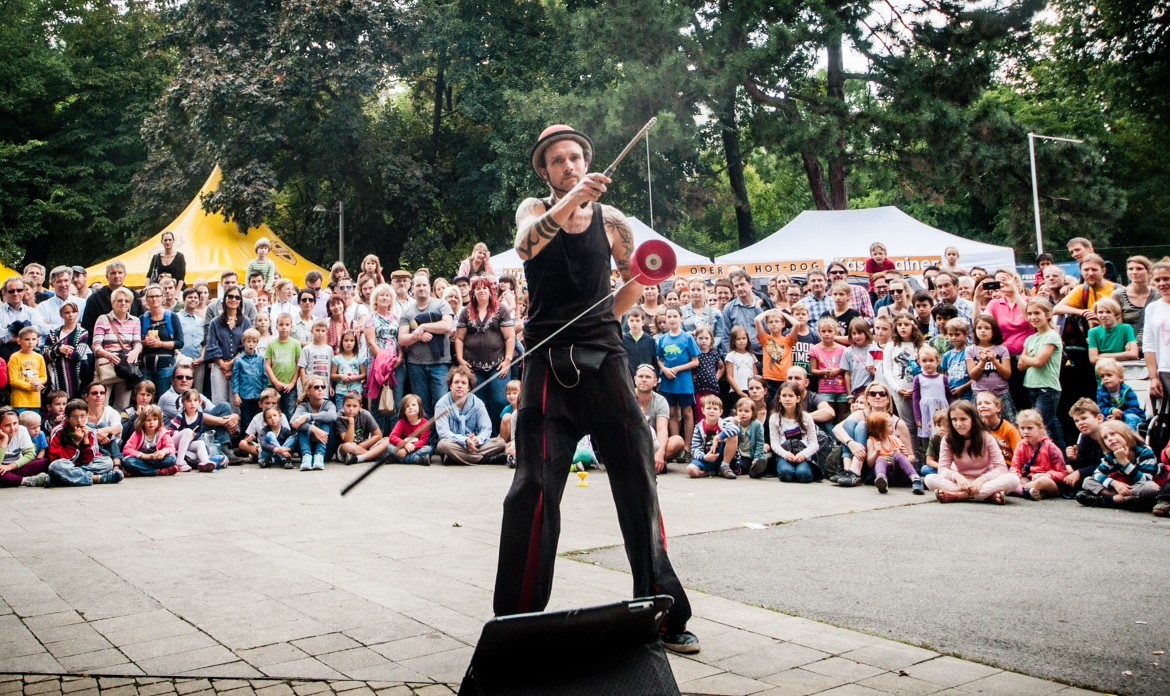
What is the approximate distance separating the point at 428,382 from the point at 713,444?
136 inches

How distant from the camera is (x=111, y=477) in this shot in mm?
9922

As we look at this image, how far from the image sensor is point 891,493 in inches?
340

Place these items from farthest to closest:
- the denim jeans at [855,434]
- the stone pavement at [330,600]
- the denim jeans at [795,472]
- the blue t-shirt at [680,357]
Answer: the blue t-shirt at [680,357] < the denim jeans at [795,472] < the denim jeans at [855,434] < the stone pavement at [330,600]

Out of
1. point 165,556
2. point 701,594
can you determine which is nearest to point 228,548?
point 165,556

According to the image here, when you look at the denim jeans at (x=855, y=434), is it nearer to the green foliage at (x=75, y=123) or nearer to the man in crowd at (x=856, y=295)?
the man in crowd at (x=856, y=295)

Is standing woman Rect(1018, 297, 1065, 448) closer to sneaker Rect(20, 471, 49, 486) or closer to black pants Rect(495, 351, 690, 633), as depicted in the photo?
black pants Rect(495, 351, 690, 633)

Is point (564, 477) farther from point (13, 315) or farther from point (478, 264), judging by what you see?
point (13, 315)

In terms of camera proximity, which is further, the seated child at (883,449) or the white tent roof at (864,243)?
the white tent roof at (864,243)

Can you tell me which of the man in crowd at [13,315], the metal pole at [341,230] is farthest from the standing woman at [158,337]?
the metal pole at [341,230]

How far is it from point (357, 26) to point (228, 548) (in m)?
23.5

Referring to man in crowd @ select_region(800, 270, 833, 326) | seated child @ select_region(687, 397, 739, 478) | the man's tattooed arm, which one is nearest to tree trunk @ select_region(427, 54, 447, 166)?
man in crowd @ select_region(800, 270, 833, 326)

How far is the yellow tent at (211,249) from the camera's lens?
75.9 ft

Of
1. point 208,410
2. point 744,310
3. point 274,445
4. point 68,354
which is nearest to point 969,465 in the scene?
point 744,310

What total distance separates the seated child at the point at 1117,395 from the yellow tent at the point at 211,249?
18.1 m
